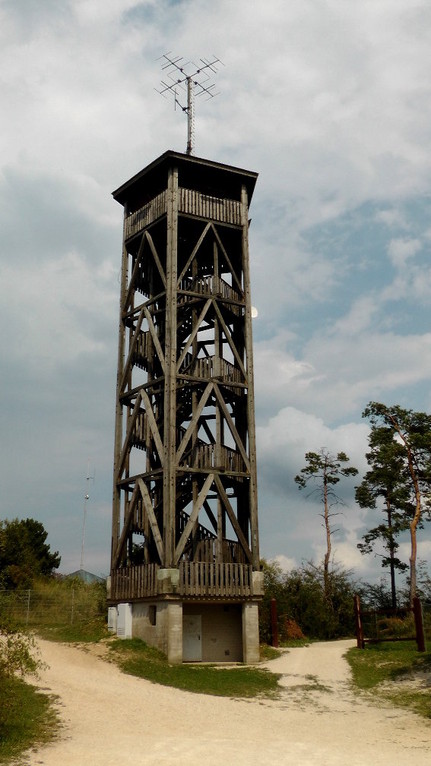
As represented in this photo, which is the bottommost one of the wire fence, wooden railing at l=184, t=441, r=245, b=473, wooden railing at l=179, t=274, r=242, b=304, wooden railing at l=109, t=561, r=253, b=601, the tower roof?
the wire fence

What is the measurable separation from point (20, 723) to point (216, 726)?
4.01m

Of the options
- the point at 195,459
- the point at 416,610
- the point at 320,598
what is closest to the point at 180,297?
the point at 195,459

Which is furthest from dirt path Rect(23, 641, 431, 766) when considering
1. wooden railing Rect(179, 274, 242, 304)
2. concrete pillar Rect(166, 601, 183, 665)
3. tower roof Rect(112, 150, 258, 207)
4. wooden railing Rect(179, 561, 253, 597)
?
tower roof Rect(112, 150, 258, 207)

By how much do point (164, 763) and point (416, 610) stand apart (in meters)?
15.6

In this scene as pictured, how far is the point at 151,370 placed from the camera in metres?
30.0

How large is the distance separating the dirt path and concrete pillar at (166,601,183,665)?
2.37 m

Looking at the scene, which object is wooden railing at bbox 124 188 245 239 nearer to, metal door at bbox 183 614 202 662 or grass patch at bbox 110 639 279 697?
metal door at bbox 183 614 202 662

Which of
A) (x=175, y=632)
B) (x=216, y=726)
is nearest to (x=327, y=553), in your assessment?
(x=175, y=632)

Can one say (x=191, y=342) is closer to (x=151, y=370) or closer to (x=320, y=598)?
(x=151, y=370)

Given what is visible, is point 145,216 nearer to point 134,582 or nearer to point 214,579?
point 134,582

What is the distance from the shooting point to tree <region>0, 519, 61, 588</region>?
4281cm

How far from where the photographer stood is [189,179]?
3080 centimetres

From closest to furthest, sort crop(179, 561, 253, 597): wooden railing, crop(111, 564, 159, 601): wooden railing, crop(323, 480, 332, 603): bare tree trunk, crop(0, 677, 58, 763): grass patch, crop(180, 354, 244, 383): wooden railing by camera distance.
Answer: crop(0, 677, 58, 763): grass patch
crop(179, 561, 253, 597): wooden railing
crop(111, 564, 159, 601): wooden railing
crop(180, 354, 244, 383): wooden railing
crop(323, 480, 332, 603): bare tree trunk

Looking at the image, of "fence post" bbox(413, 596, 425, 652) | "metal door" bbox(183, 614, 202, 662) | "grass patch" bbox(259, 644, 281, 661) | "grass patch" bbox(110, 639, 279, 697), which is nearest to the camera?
"grass patch" bbox(110, 639, 279, 697)
